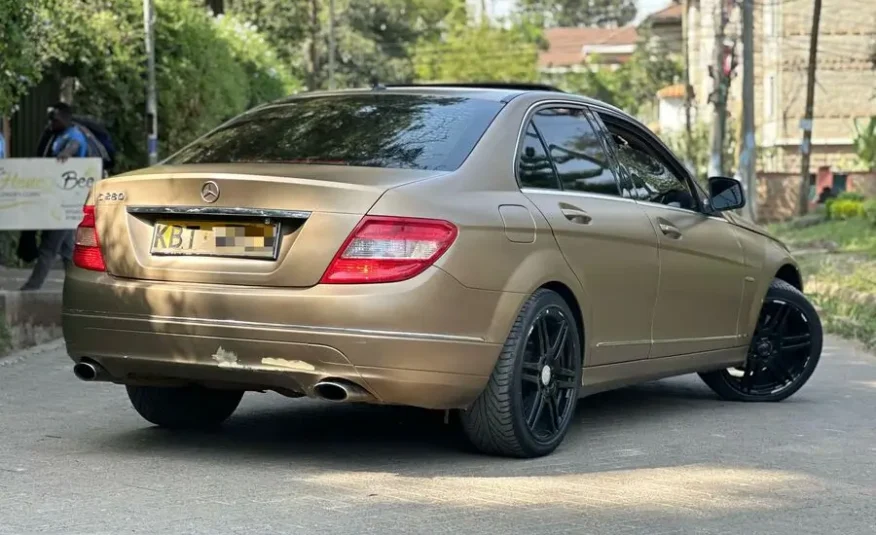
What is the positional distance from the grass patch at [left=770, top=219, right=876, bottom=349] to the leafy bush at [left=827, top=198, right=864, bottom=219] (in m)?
6.72

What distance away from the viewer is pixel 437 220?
19.1 ft

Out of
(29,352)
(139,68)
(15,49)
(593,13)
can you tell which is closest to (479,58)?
(593,13)

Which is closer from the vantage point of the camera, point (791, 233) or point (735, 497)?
point (735, 497)

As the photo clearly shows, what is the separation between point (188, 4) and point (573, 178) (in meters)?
15.4

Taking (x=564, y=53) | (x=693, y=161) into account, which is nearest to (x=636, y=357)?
(x=693, y=161)

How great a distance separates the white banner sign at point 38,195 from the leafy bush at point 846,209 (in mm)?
25096

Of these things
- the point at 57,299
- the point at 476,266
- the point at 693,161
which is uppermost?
the point at 476,266

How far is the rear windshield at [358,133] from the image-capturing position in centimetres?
631

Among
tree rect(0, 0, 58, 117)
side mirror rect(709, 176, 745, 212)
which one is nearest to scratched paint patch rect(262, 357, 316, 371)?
side mirror rect(709, 176, 745, 212)

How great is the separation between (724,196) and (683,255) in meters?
0.71

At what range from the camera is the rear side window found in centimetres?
689

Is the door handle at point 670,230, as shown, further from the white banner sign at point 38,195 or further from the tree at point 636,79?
the tree at point 636,79

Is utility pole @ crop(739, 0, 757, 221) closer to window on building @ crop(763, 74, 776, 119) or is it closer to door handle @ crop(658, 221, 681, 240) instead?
window on building @ crop(763, 74, 776, 119)

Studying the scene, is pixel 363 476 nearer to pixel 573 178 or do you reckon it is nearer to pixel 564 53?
pixel 573 178
